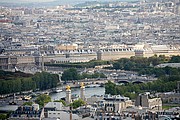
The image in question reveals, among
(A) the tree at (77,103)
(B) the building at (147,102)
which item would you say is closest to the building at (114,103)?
(B) the building at (147,102)

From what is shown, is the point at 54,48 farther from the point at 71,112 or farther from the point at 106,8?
the point at 106,8

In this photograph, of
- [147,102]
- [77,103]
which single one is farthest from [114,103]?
[147,102]

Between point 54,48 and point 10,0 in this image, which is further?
point 10,0

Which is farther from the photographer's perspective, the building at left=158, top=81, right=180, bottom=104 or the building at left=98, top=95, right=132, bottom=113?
the building at left=158, top=81, right=180, bottom=104

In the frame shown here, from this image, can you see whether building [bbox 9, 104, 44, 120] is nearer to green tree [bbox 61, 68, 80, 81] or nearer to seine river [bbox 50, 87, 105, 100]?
seine river [bbox 50, 87, 105, 100]

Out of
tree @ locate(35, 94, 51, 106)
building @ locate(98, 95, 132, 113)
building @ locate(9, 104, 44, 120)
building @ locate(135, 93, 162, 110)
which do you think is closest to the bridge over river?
tree @ locate(35, 94, 51, 106)

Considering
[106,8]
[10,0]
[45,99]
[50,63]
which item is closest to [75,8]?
[106,8]

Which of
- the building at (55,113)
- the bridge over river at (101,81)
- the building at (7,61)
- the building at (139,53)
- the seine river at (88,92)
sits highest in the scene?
the building at (55,113)

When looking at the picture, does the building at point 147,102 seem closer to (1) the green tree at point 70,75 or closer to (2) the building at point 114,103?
(2) the building at point 114,103
